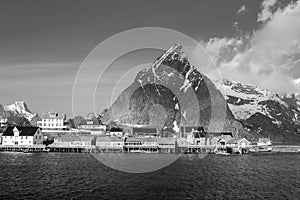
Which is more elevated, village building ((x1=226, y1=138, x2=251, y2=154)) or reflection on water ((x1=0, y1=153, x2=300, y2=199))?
village building ((x1=226, y1=138, x2=251, y2=154))

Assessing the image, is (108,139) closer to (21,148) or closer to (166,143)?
(166,143)

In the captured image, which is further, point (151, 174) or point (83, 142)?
point (83, 142)

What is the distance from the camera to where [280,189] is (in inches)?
2057

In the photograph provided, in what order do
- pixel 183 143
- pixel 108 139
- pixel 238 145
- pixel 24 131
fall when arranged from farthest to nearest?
pixel 183 143 → pixel 238 145 → pixel 108 139 → pixel 24 131

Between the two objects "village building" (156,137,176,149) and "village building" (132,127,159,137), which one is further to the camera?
"village building" (132,127,159,137)

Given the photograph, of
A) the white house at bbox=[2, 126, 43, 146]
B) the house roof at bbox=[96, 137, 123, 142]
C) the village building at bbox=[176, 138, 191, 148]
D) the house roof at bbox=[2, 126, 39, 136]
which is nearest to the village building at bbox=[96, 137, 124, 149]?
the house roof at bbox=[96, 137, 123, 142]

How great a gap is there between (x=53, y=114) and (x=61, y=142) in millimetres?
43198

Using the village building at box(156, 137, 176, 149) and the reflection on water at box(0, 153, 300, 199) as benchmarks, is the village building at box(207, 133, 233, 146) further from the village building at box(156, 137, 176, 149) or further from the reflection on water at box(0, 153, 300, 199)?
the reflection on water at box(0, 153, 300, 199)

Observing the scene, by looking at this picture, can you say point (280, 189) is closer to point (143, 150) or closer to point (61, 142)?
point (143, 150)

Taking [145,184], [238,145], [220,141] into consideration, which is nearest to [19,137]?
[220,141]

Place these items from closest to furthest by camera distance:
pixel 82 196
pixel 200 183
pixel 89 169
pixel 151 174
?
pixel 82 196 → pixel 200 183 → pixel 151 174 → pixel 89 169

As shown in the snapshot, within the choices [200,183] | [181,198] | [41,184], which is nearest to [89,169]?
[41,184]

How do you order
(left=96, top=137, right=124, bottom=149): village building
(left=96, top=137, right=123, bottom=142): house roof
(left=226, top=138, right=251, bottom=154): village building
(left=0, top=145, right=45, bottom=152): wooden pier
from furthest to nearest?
1. (left=226, top=138, right=251, bottom=154): village building
2. (left=96, top=137, right=123, bottom=142): house roof
3. (left=96, top=137, right=124, bottom=149): village building
4. (left=0, top=145, right=45, bottom=152): wooden pier

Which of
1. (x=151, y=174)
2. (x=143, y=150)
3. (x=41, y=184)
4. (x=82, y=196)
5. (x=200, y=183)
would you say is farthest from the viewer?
(x=143, y=150)
